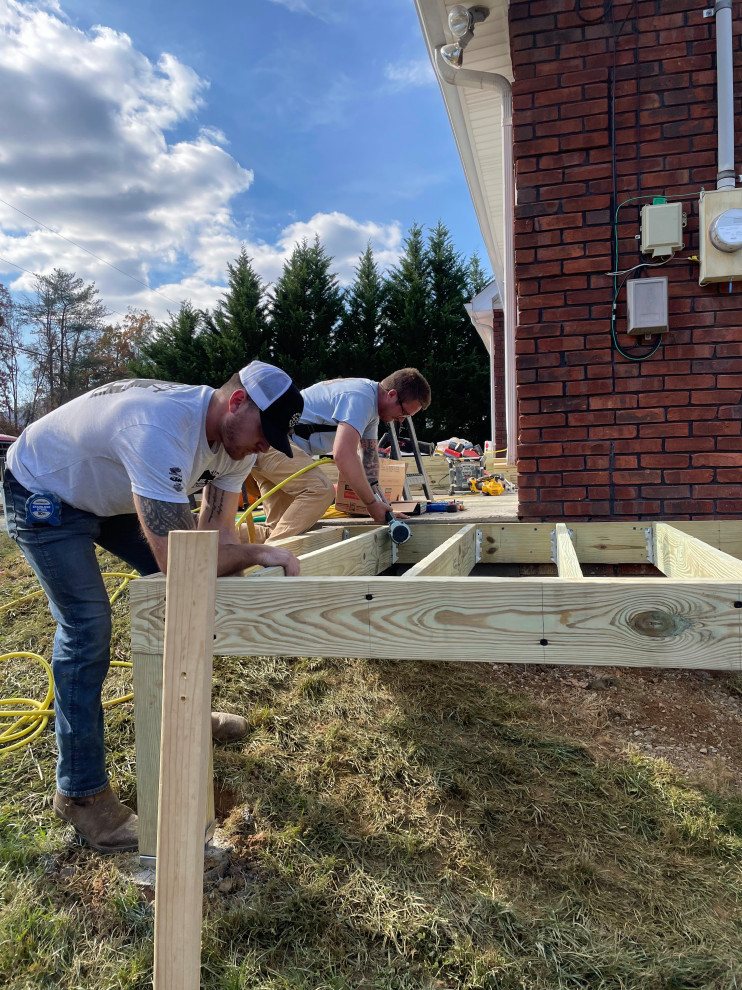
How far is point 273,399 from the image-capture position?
197cm

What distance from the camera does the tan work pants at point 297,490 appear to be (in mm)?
3592

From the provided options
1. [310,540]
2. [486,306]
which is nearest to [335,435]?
[310,540]

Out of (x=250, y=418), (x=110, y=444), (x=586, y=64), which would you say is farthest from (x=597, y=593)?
(x=586, y=64)

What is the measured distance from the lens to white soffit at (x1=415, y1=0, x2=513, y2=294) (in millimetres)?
3992

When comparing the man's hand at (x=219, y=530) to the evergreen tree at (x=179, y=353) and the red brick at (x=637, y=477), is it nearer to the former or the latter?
the red brick at (x=637, y=477)

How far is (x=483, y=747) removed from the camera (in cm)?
277

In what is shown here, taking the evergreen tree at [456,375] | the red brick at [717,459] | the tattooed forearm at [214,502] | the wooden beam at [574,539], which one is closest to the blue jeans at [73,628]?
the tattooed forearm at [214,502]

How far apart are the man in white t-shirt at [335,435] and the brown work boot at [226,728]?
103 centimetres

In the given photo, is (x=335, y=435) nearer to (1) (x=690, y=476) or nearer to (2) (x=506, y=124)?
(1) (x=690, y=476)

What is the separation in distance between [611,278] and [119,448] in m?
2.81

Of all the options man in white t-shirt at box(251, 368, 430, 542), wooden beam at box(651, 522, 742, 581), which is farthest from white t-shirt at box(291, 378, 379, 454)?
wooden beam at box(651, 522, 742, 581)

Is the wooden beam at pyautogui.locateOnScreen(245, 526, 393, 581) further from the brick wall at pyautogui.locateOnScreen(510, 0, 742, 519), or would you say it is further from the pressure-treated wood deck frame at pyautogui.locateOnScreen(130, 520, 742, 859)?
the brick wall at pyautogui.locateOnScreen(510, 0, 742, 519)

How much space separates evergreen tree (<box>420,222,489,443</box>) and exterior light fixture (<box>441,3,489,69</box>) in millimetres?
14825

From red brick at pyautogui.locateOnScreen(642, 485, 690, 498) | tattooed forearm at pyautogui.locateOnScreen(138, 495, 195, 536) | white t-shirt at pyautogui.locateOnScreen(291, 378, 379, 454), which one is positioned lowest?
red brick at pyautogui.locateOnScreen(642, 485, 690, 498)
